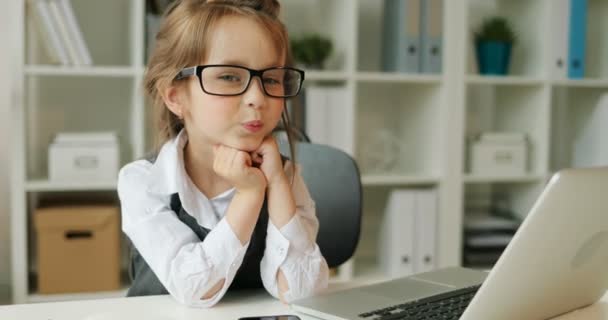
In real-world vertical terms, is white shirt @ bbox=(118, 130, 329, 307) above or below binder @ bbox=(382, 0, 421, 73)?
below

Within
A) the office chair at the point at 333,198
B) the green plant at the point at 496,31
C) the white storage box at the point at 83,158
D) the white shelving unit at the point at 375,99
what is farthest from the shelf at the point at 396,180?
the office chair at the point at 333,198

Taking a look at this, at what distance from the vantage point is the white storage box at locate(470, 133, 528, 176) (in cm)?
286

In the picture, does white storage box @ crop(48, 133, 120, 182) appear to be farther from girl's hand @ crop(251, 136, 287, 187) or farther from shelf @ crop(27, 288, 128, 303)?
girl's hand @ crop(251, 136, 287, 187)

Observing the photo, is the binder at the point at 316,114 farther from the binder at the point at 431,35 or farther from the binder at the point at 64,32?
the binder at the point at 64,32

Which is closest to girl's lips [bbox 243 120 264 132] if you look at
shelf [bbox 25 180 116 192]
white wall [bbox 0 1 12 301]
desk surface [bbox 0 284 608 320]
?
desk surface [bbox 0 284 608 320]

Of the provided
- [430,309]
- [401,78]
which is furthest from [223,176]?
[401,78]

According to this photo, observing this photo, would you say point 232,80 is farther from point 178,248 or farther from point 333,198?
point 333,198

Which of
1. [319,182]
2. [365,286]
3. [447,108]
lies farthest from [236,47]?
[447,108]

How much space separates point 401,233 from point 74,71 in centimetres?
132

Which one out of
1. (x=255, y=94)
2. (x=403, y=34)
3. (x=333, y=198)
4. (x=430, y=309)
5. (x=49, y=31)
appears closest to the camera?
(x=430, y=309)

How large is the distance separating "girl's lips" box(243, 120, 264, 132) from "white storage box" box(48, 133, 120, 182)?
1462mm

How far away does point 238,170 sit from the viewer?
1078 mm

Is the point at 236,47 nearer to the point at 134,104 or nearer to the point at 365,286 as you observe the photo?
the point at 365,286

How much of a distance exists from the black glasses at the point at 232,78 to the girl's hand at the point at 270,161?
90 mm
